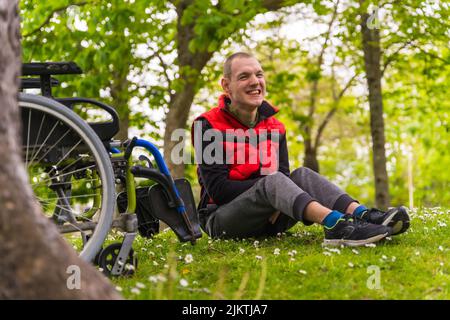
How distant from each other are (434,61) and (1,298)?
31.7 feet

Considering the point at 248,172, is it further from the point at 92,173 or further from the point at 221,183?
the point at 92,173

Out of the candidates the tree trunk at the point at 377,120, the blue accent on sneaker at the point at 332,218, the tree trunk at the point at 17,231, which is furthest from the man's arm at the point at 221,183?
the tree trunk at the point at 377,120

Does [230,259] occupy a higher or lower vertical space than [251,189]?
lower

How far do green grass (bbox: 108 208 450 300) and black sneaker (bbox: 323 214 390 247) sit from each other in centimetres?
5

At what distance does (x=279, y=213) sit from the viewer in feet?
14.1

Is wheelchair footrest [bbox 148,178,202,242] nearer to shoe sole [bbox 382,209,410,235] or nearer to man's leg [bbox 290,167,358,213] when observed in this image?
man's leg [bbox 290,167,358,213]

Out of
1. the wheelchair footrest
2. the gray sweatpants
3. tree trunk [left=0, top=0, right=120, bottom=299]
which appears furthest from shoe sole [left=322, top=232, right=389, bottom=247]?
tree trunk [left=0, top=0, right=120, bottom=299]

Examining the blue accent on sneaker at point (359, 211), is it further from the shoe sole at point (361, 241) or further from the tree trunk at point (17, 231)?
the tree trunk at point (17, 231)

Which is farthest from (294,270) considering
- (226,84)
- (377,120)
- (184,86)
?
(377,120)

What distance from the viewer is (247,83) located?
14.5 ft

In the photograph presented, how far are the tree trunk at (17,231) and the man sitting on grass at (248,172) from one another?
6.50ft
